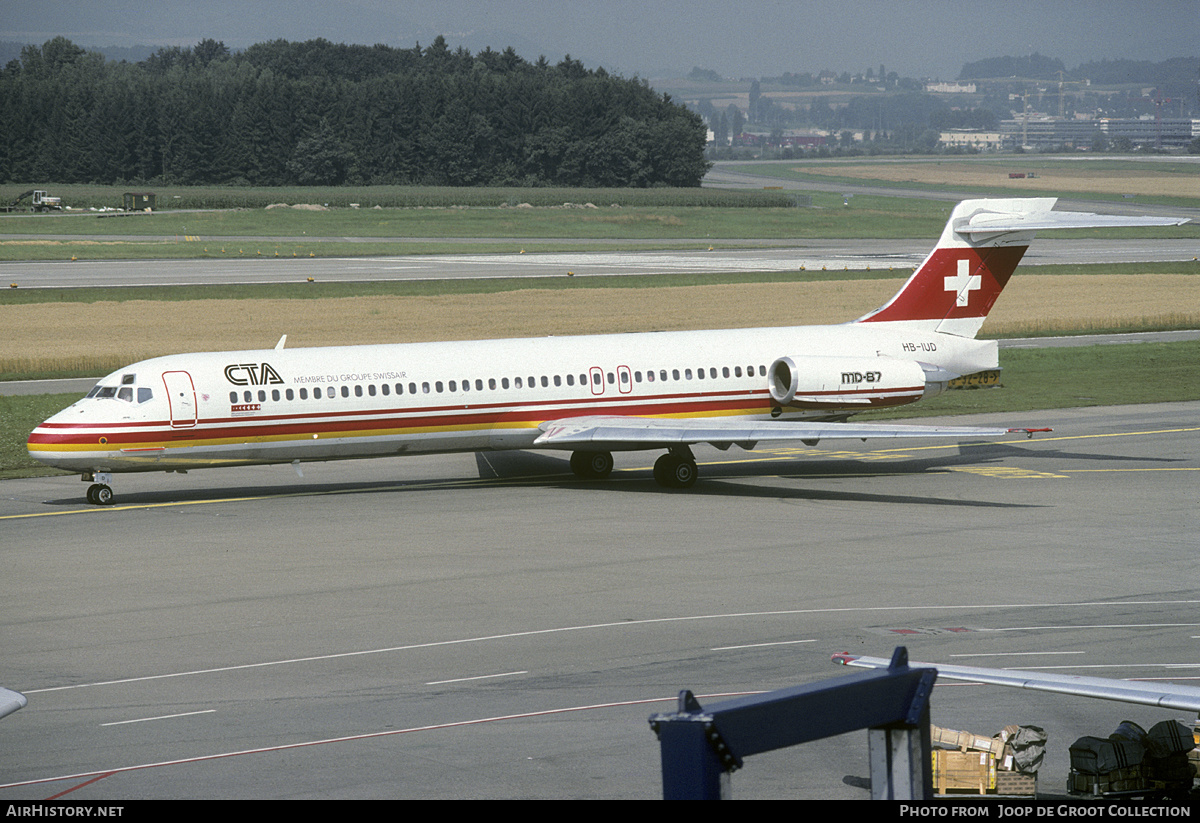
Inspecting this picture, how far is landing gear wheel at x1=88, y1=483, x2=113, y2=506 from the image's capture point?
3191cm

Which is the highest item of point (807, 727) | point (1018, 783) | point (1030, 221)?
point (1030, 221)

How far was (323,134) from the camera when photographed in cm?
18525

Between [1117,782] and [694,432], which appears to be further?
[694,432]

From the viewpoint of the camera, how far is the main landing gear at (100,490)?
31.9m

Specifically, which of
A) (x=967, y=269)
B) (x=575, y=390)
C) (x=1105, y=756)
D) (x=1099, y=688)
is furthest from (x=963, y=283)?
(x=1099, y=688)

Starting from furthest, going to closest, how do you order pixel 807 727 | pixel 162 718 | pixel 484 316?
pixel 484 316 → pixel 162 718 → pixel 807 727

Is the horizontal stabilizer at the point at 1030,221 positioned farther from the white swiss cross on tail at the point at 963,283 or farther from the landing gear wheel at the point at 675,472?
the landing gear wheel at the point at 675,472

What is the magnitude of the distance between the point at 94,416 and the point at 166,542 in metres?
4.97

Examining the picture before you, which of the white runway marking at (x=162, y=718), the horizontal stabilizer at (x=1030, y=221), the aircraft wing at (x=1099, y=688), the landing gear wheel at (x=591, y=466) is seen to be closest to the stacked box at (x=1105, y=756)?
the aircraft wing at (x=1099, y=688)

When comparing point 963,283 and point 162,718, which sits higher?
point 963,283

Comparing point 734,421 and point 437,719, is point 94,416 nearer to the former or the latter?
point 734,421

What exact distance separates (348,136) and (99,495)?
163321mm

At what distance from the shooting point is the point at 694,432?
105 feet

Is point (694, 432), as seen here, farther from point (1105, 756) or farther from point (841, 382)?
point (1105, 756)
